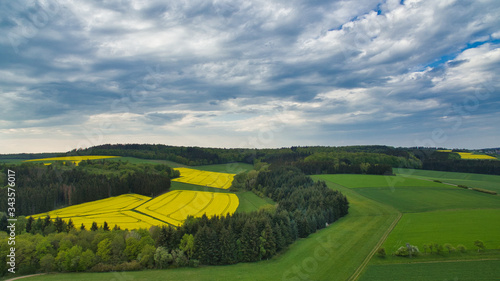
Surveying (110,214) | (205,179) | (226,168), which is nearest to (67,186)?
(110,214)

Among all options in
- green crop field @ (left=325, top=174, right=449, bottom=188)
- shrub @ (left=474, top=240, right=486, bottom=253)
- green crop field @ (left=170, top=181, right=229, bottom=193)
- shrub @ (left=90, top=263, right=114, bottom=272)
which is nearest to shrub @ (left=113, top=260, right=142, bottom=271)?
shrub @ (left=90, top=263, right=114, bottom=272)

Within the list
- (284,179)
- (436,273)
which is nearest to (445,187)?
(284,179)

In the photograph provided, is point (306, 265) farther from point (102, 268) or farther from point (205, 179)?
point (205, 179)

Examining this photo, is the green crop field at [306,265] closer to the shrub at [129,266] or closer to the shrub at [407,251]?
the shrub at [129,266]

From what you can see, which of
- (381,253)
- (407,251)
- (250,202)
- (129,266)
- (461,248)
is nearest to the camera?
(461,248)

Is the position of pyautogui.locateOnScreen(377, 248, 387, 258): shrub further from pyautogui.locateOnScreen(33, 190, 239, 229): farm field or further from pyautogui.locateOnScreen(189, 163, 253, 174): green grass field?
pyautogui.locateOnScreen(189, 163, 253, 174): green grass field

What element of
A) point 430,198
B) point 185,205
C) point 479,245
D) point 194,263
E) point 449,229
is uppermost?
point 430,198

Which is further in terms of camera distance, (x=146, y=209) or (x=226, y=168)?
(x=226, y=168)
